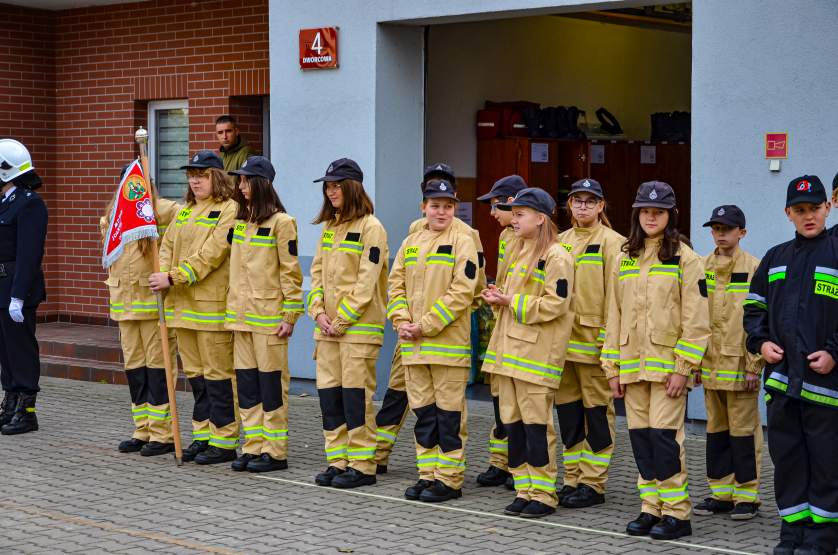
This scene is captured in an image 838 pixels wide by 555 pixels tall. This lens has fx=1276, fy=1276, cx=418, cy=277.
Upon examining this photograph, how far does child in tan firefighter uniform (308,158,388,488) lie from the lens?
8492 millimetres

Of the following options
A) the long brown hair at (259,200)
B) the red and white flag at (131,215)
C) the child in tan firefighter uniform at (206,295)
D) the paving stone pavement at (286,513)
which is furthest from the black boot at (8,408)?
the long brown hair at (259,200)

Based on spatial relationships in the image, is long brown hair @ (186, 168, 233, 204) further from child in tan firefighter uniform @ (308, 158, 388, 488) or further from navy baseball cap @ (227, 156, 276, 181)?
child in tan firefighter uniform @ (308, 158, 388, 488)

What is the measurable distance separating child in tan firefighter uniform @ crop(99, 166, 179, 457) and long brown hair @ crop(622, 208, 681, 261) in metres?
3.94

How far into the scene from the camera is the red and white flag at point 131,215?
9359 millimetres

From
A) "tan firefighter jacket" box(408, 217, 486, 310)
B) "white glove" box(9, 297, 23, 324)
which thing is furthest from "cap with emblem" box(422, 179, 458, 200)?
"white glove" box(9, 297, 23, 324)

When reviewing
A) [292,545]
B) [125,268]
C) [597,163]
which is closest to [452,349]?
[292,545]

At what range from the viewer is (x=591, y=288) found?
8.07m

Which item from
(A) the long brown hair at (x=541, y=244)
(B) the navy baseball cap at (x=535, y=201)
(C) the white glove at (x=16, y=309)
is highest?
(B) the navy baseball cap at (x=535, y=201)

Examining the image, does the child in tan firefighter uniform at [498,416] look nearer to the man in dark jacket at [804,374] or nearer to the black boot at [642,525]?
the black boot at [642,525]

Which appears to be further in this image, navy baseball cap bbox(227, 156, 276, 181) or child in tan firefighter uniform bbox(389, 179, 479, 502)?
navy baseball cap bbox(227, 156, 276, 181)

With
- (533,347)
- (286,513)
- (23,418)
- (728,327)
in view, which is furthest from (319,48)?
(728,327)

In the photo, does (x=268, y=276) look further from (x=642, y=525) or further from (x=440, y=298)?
(x=642, y=525)

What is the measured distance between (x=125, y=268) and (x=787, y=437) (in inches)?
206

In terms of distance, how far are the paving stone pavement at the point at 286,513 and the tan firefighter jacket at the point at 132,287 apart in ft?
3.58
